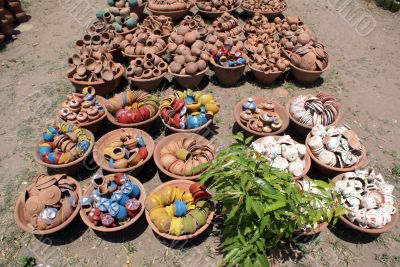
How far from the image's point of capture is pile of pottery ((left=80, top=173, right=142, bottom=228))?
3559 mm

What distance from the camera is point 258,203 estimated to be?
8.83ft

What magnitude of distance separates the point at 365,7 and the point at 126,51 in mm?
7162

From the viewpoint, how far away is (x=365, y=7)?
29.0 feet

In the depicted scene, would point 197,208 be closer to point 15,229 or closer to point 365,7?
point 15,229

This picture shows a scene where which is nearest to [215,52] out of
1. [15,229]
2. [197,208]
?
[197,208]

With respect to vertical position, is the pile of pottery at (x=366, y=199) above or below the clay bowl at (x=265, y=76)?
above

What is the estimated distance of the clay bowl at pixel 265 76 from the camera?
5.74 m

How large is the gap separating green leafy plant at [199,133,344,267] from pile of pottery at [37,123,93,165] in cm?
216

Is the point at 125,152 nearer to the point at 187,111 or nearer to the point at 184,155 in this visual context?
the point at 184,155

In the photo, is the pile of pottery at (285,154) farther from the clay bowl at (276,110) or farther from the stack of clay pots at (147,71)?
the stack of clay pots at (147,71)

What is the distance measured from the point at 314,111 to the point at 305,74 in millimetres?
1361

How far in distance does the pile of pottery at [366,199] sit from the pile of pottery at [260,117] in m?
1.21

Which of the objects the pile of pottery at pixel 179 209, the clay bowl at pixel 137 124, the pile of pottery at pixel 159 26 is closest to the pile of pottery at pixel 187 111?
the clay bowl at pixel 137 124

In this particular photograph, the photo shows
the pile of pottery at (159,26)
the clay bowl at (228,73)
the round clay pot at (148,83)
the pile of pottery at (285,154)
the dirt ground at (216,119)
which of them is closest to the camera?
the dirt ground at (216,119)
